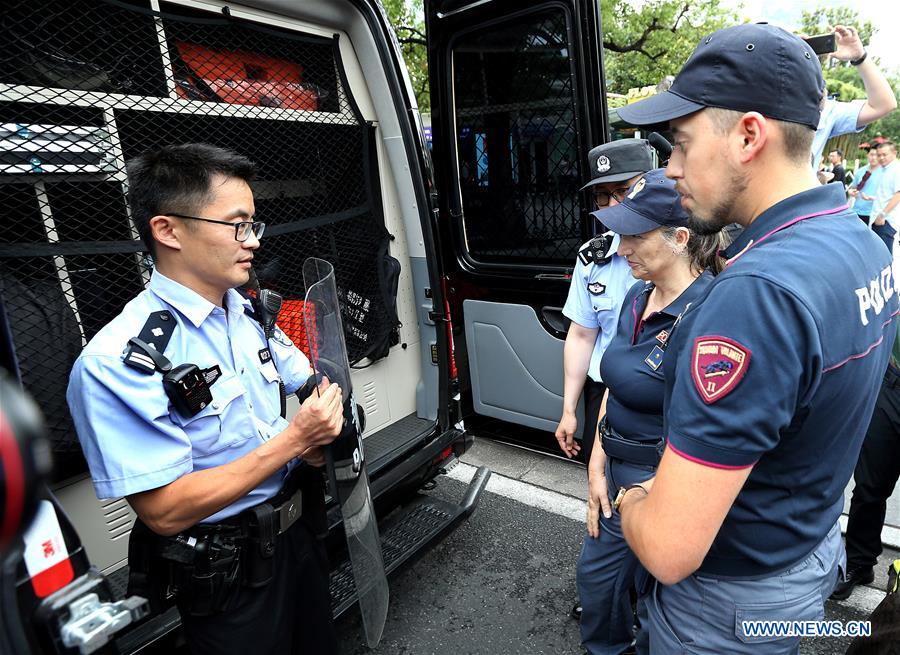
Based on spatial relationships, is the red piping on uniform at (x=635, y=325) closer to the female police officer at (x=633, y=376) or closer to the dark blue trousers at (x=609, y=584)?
the female police officer at (x=633, y=376)

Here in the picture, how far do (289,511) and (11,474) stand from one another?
3.98 feet

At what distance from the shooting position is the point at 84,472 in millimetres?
1802

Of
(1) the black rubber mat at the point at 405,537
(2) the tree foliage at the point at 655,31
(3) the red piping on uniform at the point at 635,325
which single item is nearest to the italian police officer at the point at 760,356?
(3) the red piping on uniform at the point at 635,325

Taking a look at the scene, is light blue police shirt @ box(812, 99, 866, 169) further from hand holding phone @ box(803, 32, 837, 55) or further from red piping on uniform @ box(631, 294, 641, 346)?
red piping on uniform @ box(631, 294, 641, 346)

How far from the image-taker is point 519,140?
316cm

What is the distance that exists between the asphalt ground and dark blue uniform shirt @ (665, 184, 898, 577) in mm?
1457

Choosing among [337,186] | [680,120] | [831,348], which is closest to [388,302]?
[337,186]

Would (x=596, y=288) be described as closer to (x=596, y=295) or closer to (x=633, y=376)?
(x=596, y=295)

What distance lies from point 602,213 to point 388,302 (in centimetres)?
121

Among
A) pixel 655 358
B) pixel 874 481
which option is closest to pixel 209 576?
pixel 655 358

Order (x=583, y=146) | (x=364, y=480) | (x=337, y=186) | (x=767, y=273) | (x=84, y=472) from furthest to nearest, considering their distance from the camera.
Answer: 1. (x=583, y=146)
2. (x=337, y=186)
3. (x=84, y=472)
4. (x=364, y=480)
5. (x=767, y=273)

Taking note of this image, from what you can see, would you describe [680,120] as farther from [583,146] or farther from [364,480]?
[583,146]

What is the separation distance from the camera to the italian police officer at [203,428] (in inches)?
48.6

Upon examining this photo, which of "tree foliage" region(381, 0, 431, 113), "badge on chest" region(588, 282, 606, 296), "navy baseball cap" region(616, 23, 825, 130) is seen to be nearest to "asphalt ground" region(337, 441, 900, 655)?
"badge on chest" region(588, 282, 606, 296)
